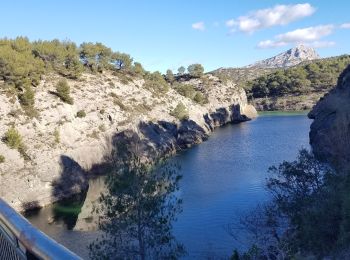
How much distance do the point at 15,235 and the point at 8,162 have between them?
55619mm

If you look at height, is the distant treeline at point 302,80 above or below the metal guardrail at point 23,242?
above

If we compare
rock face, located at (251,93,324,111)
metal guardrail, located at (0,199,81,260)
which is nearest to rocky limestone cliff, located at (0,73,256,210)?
metal guardrail, located at (0,199,81,260)

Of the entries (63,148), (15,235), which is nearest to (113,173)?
(15,235)

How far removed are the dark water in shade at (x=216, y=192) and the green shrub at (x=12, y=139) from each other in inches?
457

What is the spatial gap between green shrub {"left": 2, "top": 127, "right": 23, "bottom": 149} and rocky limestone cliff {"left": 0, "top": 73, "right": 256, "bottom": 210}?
28.4 inches

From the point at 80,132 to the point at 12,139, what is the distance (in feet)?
48.0

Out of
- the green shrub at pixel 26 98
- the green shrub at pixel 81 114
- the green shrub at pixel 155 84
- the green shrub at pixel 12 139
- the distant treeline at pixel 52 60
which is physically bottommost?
the green shrub at pixel 12 139

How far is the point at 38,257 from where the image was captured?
366cm

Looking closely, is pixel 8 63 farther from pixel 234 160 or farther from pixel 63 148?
pixel 234 160

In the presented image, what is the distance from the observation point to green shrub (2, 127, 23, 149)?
5741 centimetres

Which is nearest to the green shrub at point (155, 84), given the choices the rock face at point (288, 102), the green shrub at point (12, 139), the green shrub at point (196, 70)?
the green shrub at point (196, 70)

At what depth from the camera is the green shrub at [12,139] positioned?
188 feet

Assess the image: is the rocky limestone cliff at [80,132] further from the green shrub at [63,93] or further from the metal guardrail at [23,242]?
the metal guardrail at [23,242]

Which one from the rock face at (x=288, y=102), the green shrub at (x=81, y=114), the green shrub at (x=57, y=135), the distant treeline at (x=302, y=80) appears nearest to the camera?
the green shrub at (x=57, y=135)
